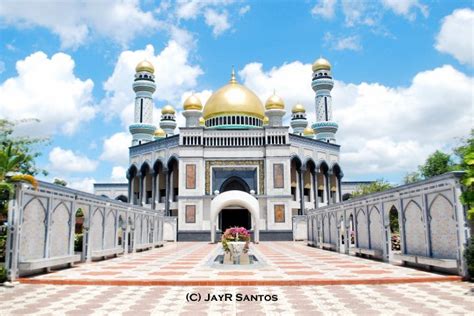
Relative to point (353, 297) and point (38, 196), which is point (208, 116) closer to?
point (38, 196)

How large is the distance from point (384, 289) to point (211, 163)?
27.2 meters

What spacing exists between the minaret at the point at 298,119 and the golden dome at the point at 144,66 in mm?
18010

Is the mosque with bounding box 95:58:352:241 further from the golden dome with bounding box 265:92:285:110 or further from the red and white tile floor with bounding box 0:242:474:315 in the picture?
the red and white tile floor with bounding box 0:242:474:315

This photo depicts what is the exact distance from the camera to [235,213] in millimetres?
36094

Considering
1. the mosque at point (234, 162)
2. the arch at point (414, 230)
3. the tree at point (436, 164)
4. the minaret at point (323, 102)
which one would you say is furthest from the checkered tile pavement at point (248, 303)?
the minaret at point (323, 102)

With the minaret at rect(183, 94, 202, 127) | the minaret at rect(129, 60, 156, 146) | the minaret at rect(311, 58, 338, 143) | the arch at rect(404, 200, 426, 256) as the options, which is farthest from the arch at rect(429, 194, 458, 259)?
the minaret at rect(129, 60, 156, 146)

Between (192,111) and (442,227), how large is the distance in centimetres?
2923

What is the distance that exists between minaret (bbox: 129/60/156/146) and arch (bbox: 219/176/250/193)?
13.9 meters

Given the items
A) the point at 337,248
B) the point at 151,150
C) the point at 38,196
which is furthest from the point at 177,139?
the point at 38,196

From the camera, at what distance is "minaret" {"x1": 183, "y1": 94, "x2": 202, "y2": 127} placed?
3781 cm

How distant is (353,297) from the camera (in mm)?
7867

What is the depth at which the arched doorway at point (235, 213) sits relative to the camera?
117 feet

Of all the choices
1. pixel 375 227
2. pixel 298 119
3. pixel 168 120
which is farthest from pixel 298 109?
pixel 375 227

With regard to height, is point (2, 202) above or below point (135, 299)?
above
